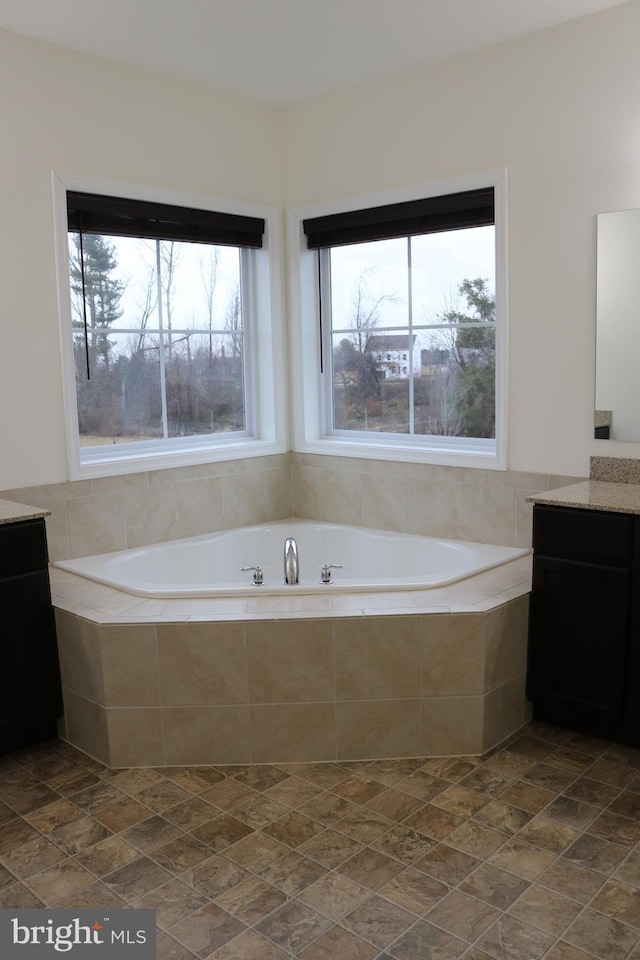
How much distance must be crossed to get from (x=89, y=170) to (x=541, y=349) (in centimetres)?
199

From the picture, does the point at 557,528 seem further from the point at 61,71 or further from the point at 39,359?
the point at 61,71

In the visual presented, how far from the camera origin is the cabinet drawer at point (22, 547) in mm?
2789

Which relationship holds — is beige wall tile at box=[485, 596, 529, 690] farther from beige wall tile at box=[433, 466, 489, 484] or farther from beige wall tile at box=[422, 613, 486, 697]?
beige wall tile at box=[433, 466, 489, 484]

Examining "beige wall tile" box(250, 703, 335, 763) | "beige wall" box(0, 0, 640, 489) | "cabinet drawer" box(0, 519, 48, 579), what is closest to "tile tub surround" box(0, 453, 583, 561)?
"beige wall" box(0, 0, 640, 489)

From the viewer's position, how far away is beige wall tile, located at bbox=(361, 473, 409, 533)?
158 inches

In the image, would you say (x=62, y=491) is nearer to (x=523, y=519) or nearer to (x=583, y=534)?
(x=523, y=519)

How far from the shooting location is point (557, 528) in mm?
2924

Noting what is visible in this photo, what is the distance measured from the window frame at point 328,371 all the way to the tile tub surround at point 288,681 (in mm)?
1070

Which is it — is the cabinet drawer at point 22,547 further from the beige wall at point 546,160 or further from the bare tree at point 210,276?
the beige wall at point 546,160

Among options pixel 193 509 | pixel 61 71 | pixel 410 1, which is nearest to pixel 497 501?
pixel 193 509

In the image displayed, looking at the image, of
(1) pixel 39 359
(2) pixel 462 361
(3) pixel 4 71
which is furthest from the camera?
(2) pixel 462 361

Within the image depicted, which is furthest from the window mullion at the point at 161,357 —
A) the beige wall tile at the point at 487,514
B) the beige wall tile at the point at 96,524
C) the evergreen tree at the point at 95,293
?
the beige wall tile at the point at 487,514

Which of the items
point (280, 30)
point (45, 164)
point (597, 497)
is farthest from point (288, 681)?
point (280, 30)

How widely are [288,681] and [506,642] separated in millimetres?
771
